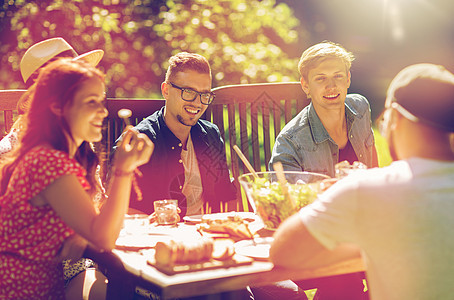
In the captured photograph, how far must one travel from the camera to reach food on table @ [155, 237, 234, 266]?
2070 mm

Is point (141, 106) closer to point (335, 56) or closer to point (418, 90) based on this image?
point (335, 56)

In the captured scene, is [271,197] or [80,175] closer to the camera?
[80,175]

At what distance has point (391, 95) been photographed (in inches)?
77.6

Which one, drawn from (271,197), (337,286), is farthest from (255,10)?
(271,197)

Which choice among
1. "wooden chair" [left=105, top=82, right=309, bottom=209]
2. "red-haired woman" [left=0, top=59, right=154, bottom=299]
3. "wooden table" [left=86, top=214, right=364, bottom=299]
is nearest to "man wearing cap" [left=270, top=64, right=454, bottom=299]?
"wooden table" [left=86, top=214, right=364, bottom=299]

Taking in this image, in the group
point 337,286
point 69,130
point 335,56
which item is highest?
point 335,56

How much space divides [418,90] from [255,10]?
18.9 feet

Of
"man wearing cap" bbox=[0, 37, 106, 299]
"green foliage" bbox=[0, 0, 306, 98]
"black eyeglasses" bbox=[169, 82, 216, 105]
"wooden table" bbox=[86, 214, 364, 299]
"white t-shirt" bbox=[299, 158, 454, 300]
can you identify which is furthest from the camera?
"green foliage" bbox=[0, 0, 306, 98]

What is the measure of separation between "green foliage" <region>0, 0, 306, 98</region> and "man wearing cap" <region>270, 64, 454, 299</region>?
481cm

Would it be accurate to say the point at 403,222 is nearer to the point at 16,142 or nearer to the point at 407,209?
the point at 407,209

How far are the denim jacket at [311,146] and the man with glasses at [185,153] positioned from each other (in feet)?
1.67

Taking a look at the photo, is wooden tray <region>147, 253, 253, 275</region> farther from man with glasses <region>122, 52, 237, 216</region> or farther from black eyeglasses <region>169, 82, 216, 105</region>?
black eyeglasses <region>169, 82, 216, 105</region>

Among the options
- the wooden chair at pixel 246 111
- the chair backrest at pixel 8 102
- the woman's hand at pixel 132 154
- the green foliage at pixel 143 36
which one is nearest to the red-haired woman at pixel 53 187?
the woman's hand at pixel 132 154

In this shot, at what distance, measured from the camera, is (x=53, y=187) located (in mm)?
2207
